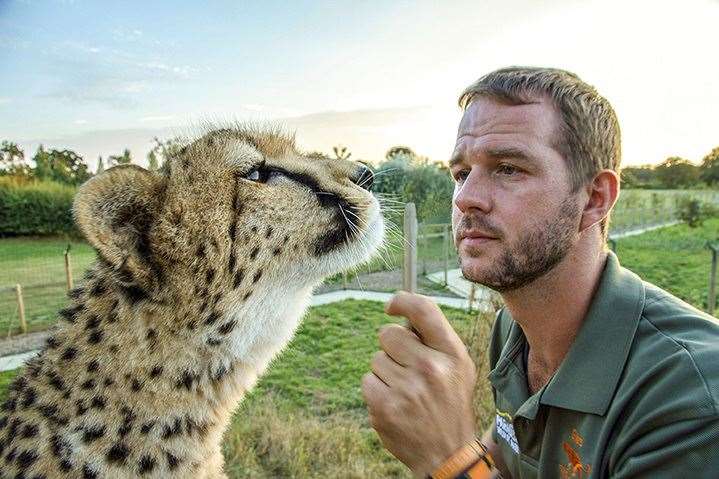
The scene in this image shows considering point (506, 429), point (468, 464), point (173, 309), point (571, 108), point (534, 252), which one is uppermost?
point (571, 108)

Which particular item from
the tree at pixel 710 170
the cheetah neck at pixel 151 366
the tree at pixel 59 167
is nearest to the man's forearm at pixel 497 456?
the cheetah neck at pixel 151 366

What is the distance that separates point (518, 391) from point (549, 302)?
320 mm

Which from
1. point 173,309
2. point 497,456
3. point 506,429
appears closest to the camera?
point 173,309

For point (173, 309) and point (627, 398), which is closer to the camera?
point (627, 398)

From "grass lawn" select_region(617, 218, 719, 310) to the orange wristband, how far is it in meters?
6.87

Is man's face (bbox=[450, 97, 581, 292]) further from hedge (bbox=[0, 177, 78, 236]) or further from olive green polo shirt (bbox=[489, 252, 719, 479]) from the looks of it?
hedge (bbox=[0, 177, 78, 236])

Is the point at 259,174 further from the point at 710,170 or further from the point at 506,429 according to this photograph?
the point at 710,170

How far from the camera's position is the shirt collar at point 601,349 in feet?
3.94

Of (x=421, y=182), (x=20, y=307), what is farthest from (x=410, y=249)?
(x=20, y=307)

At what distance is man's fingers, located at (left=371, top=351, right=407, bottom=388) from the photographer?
103cm

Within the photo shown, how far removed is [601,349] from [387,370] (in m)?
0.56

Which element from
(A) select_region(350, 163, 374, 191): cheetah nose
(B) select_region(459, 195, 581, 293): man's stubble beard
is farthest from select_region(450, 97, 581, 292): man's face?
(A) select_region(350, 163, 374, 191): cheetah nose

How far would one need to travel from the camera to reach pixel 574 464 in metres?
1.24

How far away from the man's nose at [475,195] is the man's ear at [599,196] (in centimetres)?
27
